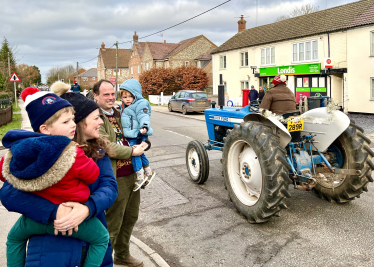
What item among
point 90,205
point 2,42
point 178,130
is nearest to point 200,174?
point 90,205

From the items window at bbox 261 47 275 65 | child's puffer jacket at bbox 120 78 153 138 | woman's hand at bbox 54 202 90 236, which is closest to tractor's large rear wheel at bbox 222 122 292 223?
child's puffer jacket at bbox 120 78 153 138

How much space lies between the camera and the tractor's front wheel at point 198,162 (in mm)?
6148

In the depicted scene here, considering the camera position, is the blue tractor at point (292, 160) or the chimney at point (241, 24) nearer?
the blue tractor at point (292, 160)

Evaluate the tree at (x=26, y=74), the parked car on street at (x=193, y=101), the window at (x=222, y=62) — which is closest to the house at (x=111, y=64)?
the tree at (x=26, y=74)

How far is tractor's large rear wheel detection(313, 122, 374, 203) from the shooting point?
466 cm

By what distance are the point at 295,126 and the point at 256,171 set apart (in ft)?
2.80

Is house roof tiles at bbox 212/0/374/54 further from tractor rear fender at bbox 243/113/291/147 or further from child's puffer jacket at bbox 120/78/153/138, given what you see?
child's puffer jacket at bbox 120/78/153/138

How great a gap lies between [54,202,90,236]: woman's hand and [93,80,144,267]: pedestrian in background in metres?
1.09

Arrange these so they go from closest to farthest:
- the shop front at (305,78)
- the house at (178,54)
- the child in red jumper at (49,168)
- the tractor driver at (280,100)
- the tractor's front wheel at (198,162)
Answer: the child in red jumper at (49,168) → the tractor driver at (280,100) → the tractor's front wheel at (198,162) → the shop front at (305,78) → the house at (178,54)

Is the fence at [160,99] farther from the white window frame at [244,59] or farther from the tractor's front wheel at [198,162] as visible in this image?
the tractor's front wheel at [198,162]

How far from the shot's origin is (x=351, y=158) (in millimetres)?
4723

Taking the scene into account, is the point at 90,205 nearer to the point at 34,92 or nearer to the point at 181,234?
the point at 34,92

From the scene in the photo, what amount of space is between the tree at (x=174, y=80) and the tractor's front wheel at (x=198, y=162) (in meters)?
32.0

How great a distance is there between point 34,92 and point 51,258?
1.01 metres
